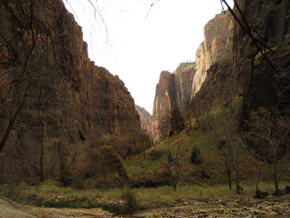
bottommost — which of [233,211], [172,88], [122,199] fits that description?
[233,211]

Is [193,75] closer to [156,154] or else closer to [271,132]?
[156,154]

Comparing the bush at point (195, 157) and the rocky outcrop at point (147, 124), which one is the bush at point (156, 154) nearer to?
the bush at point (195, 157)

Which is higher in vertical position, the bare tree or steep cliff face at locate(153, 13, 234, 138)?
steep cliff face at locate(153, 13, 234, 138)

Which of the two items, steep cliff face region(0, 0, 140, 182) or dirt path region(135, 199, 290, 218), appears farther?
dirt path region(135, 199, 290, 218)

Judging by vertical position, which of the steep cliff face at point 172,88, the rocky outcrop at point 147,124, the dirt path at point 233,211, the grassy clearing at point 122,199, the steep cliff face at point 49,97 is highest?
the steep cliff face at point 172,88

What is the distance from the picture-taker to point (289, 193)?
52.4 ft

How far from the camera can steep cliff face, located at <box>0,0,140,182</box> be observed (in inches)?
80.8

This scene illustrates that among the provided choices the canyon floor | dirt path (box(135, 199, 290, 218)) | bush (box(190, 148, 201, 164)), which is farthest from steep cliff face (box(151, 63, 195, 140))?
dirt path (box(135, 199, 290, 218))

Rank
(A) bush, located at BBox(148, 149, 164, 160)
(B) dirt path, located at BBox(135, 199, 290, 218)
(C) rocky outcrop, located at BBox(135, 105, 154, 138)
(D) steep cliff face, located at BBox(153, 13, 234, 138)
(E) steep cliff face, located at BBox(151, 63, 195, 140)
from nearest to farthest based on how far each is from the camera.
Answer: (B) dirt path, located at BBox(135, 199, 290, 218), (A) bush, located at BBox(148, 149, 164, 160), (C) rocky outcrop, located at BBox(135, 105, 154, 138), (D) steep cliff face, located at BBox(153, 13, 234, 138), (E) steep cliff face, located at BBox(151, 63, 195, 140)

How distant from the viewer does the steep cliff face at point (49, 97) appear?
2053mm

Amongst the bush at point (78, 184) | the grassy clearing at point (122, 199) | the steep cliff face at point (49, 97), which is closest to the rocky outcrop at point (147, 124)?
the steep cliff face at point (49, 97)

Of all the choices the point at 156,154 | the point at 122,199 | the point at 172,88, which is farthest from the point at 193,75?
the point at 122,199

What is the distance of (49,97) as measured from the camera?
320 centimetres

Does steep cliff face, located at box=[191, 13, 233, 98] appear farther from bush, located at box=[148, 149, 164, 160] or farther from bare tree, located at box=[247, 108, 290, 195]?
bare tree, located at box=[247, 108, 290, 195]
